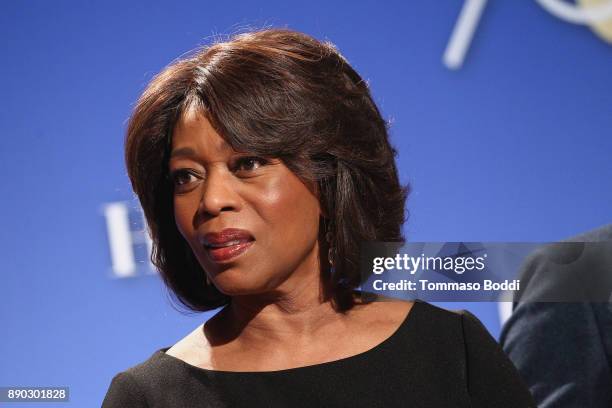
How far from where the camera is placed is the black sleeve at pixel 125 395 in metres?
1.26

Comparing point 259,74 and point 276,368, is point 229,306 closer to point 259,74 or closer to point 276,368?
point 276,368

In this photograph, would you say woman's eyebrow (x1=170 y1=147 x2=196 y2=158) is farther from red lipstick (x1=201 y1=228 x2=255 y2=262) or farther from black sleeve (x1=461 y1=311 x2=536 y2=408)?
black sleeve (x1=461 y1=311 x2=536 y2=408)

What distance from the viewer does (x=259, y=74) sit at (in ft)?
3.92

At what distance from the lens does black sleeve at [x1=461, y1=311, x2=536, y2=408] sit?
1.28 m

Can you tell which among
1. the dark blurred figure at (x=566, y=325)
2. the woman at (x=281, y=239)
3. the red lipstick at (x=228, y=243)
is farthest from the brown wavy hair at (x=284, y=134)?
the dark blurred figure at (x=566, y=325)

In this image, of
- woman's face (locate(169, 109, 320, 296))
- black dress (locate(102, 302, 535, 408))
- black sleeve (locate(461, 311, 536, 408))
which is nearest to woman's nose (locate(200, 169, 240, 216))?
woman's face (locate(169, 109, 320, 296))

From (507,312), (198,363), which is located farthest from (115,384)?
(507,312)

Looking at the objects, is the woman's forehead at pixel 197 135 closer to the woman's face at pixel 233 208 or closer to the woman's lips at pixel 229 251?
the woman's face at pixel 233 208

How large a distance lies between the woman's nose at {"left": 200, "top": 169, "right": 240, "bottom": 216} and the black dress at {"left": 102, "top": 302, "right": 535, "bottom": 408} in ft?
0.80

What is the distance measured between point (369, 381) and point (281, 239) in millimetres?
233

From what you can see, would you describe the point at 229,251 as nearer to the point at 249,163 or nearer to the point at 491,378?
the point at 249,163

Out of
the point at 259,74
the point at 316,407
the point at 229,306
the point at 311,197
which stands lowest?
the point at 316,407

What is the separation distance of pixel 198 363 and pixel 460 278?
455 millimetres

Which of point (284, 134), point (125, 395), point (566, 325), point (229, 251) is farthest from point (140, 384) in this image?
point (566, 325)
